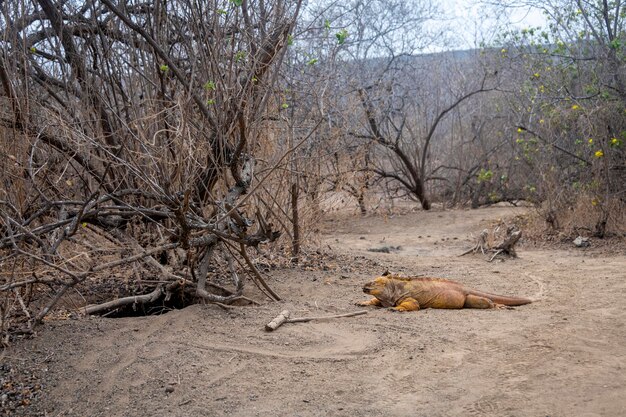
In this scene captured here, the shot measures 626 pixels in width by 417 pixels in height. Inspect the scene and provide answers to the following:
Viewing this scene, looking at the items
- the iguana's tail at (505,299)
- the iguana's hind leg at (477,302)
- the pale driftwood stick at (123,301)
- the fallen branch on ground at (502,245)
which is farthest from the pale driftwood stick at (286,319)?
the fallen branch on ground at (502,245)

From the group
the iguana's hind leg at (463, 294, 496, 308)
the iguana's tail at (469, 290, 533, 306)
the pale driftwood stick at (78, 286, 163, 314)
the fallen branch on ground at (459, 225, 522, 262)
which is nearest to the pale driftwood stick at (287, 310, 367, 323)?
the iguana's hind leg at (463, 294, 496, 308)

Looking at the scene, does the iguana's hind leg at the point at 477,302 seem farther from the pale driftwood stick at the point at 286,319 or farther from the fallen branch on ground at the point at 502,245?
the fallen branch on ground at the point at 502,245

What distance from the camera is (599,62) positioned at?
11.6 metres

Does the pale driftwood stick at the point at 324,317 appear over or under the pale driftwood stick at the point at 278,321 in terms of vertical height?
under

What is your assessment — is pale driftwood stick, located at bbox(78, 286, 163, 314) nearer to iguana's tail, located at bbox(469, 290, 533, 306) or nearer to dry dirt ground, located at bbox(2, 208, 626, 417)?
dry dirt ground, located at bbox(2, 208, 626, 417)

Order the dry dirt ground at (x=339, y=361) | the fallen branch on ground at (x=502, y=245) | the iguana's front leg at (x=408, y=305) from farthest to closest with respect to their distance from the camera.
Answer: the fallen branch on ground at (x=502, y=245)
the iguana's front leg at (x=408, y=305)
the dry dirt ground at (x=339, y=361)

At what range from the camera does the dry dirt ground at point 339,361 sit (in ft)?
14.3

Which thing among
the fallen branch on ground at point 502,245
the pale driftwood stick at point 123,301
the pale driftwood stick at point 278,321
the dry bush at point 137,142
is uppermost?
the dry bush at point 137,142

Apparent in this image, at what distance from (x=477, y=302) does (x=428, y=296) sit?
18.3 inches

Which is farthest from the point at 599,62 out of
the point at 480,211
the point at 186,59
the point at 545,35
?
the point at 186,59

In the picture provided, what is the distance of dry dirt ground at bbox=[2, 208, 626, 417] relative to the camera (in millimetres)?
4367

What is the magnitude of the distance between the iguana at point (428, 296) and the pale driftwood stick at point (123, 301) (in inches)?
77.9

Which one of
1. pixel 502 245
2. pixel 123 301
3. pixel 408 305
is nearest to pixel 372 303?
pixel 408 305

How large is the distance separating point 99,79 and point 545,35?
8580 mm
